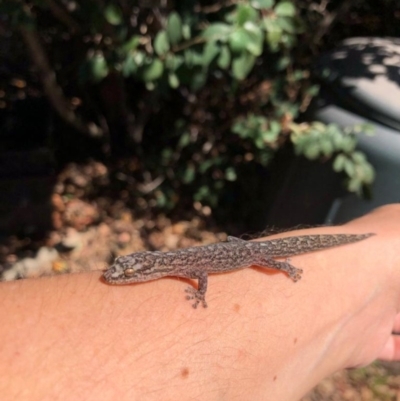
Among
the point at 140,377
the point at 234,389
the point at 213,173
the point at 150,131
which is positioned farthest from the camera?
the point at 150,131

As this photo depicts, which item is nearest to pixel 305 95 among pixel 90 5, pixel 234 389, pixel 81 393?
pixel 90 5

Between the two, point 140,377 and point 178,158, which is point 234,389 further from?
point 178,158

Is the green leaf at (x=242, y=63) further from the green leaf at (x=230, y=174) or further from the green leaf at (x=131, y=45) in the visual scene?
the green leaf at (x=230, y=174)

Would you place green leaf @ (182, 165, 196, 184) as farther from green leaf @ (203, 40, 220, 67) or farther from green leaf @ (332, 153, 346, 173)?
green leaf @ (203, 40, 220, 67)

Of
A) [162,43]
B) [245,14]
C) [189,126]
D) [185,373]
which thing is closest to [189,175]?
[189,126]

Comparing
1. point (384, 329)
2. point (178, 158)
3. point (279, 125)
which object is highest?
point (279, 125)

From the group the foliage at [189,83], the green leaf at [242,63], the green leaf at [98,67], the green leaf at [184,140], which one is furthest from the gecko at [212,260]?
the green leaf at [184,140]
